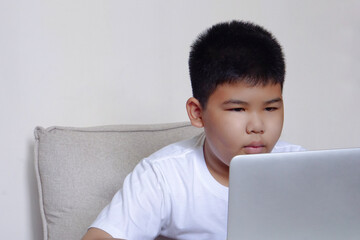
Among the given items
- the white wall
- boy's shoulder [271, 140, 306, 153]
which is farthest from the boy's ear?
the white wall

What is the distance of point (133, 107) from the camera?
64.9 inches

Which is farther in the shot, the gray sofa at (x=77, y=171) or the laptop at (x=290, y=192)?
the gray sofa at (x=77, y=171)

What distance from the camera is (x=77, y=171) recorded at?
51.8 inches

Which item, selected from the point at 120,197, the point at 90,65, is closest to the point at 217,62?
the point at 120,197

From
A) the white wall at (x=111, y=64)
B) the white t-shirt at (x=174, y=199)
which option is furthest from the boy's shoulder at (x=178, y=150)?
the white wall at (x=111, y=64)

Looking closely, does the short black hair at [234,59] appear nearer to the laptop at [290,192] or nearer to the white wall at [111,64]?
the laptop at [290,192]

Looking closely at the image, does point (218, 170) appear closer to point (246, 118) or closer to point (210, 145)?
point (210, 145)

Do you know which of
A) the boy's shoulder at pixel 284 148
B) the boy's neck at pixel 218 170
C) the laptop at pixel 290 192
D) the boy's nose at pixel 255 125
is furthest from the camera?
the boy's shoulder at pixel 284 148

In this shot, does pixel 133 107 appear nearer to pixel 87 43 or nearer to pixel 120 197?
pixel 87 43

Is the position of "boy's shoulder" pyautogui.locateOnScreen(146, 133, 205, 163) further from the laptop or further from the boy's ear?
the laptop

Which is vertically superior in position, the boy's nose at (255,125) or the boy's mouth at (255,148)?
the boy's nose at (255,125)

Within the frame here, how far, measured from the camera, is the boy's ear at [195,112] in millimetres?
1173

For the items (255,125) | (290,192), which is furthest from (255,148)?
(290,192)

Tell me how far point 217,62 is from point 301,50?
3.40 feet
